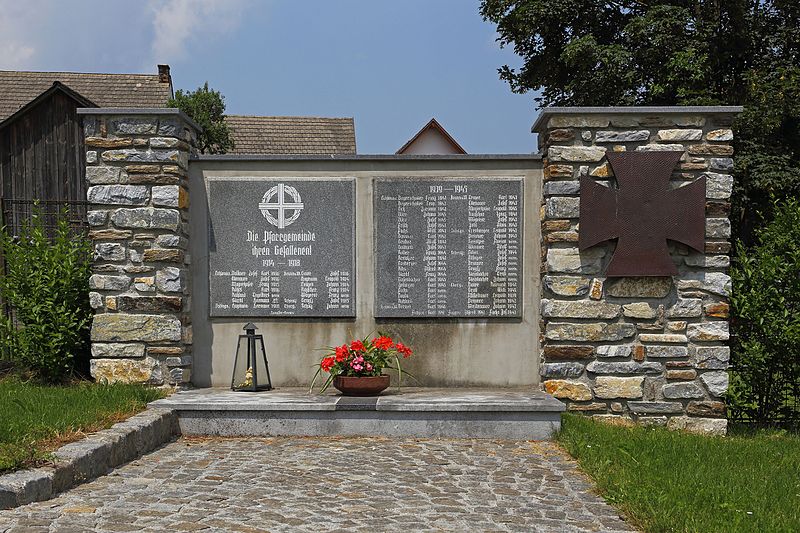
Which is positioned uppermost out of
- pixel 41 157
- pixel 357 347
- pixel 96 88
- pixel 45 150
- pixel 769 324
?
pixel 96 88

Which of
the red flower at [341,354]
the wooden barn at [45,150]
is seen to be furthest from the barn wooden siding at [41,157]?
the red flower at [341,354]

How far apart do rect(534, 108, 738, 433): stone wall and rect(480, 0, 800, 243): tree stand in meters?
7.04

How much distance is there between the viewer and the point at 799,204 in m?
7.46

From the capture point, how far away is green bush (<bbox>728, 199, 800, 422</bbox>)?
7.14m

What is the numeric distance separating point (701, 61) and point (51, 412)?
38.1 feet

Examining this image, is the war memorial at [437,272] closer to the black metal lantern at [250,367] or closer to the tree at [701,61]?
the black metal lantern at [250,367]

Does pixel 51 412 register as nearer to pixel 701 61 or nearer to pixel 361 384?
pixel 361 384

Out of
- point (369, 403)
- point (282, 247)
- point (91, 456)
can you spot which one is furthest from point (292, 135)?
point (91, 456)

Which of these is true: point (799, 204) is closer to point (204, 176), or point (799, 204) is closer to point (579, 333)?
point (579, 333)

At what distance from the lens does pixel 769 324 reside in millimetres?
7129

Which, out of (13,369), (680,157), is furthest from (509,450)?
(13,369)

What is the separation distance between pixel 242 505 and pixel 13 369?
4.31 meters

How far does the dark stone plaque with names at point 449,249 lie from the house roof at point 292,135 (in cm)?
1668

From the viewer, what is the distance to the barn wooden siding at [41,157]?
18.4m
